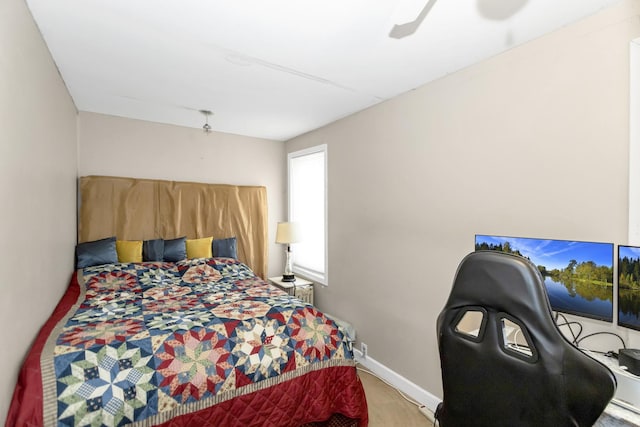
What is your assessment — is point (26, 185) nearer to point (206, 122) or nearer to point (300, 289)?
point (206, 122)

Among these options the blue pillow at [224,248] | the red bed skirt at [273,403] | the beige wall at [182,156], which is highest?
the beige wall at [182,156]

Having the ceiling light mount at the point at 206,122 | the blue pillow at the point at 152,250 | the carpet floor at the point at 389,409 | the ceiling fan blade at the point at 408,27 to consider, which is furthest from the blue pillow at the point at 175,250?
the ceiling fan blade at the point at 408,27

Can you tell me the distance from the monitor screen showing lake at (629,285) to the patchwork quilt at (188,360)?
1477 millimetres

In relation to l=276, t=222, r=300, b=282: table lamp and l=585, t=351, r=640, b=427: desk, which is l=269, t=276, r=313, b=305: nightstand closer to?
l=276, t=222, r=300, b=282: table lamp

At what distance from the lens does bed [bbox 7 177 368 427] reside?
4.66ft

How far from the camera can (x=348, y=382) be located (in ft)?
6.76

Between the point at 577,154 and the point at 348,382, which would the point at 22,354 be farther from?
the point at 577,154

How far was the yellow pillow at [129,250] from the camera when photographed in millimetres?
3102

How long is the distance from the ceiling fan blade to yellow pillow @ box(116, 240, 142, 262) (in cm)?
301

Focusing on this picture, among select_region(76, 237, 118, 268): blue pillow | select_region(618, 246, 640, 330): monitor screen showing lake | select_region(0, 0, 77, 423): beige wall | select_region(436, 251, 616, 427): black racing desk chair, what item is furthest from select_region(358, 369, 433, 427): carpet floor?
select_region(76, 237, 118, 268): blue pillow

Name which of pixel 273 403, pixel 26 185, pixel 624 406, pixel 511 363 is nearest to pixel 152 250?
pixel 26 185

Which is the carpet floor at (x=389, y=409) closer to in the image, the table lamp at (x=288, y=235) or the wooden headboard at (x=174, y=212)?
the table lamp at (x=288, y=235)

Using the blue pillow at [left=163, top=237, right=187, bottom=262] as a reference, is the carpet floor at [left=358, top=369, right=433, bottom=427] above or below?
below

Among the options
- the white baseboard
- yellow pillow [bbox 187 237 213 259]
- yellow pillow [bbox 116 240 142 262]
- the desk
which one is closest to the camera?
the desk
